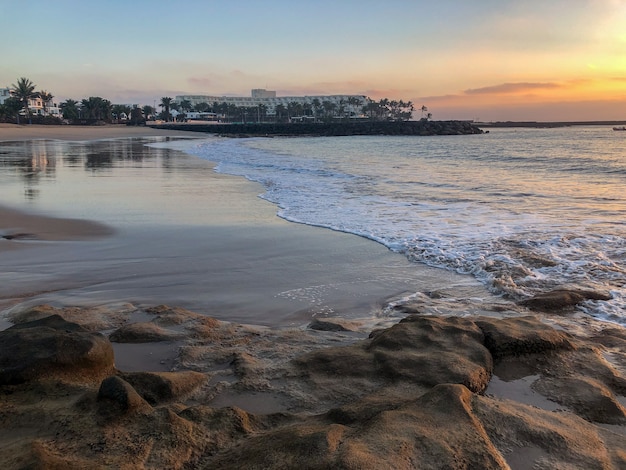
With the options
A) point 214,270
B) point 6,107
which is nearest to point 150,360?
point 214,270

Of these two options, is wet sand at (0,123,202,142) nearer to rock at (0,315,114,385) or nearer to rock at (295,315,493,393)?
rock at (0,315,114,385)

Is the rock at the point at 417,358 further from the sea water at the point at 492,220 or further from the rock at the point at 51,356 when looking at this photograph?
the sea water at the point at 492,220

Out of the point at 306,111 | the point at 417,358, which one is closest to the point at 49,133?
the point at 417,358

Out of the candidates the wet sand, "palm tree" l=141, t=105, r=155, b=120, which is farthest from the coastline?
"palm tree" l=141, t=105, r=155, b=120

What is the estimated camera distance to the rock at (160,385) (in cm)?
265

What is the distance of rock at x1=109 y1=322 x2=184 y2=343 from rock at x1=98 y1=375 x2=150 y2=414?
1.45 m

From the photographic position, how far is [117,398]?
2264mm

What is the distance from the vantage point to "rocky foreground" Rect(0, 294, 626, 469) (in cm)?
200

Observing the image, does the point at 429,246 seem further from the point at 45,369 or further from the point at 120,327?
the point at 45,369

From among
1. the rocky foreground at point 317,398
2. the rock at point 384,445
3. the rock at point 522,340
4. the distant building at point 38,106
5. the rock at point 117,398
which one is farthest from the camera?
the distant building at point 38,106

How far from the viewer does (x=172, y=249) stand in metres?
6.88

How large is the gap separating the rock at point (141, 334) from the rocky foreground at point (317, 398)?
14 millimetres

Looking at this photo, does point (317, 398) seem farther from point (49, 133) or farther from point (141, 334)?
point (49, 133)

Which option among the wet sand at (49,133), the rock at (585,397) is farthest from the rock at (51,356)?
the wet sand at (49,133)
